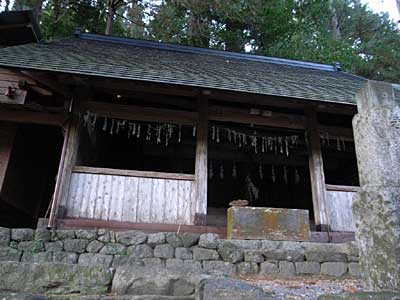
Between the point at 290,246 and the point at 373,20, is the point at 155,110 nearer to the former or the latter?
the point at 290,246

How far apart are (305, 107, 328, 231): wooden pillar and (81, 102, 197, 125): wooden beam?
2.40m

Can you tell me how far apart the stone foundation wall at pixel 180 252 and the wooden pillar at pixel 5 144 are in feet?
7.00

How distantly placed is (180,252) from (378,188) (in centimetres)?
302

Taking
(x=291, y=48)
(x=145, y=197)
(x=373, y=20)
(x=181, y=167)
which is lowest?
(x=145, y=197)

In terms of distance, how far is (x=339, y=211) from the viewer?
592cm

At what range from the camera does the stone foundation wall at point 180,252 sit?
4.50 meters

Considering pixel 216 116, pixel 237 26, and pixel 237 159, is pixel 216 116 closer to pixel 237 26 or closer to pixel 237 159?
pixel 237 159

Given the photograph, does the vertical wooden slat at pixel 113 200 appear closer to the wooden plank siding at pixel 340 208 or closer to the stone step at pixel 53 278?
the stone step at pixel 53 278

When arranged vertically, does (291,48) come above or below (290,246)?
above

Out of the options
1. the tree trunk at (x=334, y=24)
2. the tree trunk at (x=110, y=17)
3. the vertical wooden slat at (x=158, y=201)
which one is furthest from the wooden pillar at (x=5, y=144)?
the tree trunk at (x=334, y=24)

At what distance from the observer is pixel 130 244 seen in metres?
4.68

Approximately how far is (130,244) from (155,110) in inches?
101

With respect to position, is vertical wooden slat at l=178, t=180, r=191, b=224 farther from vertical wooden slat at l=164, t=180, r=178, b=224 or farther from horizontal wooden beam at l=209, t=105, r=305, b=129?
horizontal wooden beam at l=209, t=105, r=305, b=129

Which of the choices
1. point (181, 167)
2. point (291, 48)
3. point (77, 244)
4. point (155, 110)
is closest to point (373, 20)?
point (291, 48)
